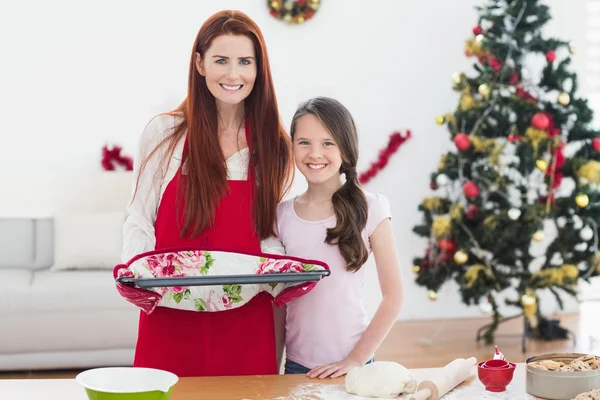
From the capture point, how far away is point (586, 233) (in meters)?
4.36

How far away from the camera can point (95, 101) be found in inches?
197

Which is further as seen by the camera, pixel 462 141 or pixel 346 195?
pixel 462 141

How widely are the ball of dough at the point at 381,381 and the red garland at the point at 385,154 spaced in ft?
12.4

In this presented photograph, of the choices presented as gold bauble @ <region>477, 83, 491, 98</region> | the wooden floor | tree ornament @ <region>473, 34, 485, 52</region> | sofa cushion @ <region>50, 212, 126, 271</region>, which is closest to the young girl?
the wooden floor

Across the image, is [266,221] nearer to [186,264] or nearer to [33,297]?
[186,264]

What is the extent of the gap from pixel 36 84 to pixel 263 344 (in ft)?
11.9

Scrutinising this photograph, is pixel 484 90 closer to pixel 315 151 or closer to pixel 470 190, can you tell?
pixel 470 190

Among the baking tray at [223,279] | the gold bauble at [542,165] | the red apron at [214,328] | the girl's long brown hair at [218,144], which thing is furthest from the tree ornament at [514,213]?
the baking tray at [223,279]

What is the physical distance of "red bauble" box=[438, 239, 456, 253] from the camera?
455 centimetres

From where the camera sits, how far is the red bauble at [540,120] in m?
4.36

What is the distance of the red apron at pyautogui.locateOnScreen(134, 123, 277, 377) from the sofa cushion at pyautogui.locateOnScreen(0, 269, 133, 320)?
6.96 feet

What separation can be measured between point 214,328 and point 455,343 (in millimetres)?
3079

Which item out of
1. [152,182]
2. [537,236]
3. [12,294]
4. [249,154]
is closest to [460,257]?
[537,236]

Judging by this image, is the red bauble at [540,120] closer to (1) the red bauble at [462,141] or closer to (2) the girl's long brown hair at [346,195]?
(1) the red bauble at [462,141]
